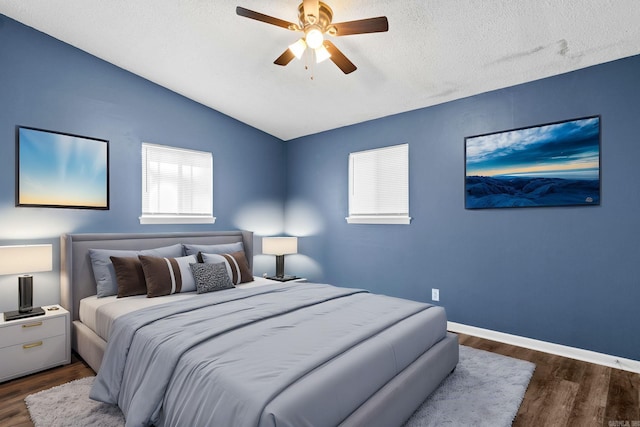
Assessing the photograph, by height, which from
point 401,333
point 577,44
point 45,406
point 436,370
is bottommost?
point 45,406

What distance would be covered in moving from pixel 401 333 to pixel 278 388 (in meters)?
0.99

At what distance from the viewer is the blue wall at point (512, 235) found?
110 inches

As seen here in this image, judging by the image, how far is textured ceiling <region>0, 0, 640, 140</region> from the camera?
2.47 metres

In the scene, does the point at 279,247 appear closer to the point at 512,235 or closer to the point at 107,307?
the point at 107,307

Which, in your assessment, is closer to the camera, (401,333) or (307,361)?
(307,361)

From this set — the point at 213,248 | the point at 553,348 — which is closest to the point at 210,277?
the point at 213,248

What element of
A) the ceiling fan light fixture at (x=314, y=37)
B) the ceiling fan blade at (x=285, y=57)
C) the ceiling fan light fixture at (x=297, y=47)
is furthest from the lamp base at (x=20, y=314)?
the ceiling fan light fixture at (x=314, y=37)

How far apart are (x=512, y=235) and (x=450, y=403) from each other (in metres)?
1.83

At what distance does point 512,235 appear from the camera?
3.33 metres

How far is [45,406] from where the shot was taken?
7.22 feet

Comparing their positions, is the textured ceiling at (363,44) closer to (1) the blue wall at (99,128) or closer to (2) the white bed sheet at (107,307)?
(1) the blue wall at (99,128)

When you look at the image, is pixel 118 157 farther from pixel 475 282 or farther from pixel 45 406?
pixel 475 282

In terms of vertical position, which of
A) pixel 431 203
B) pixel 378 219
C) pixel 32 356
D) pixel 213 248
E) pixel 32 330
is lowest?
pixel 32 356

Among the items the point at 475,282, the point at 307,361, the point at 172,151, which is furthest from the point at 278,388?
the point at 172,151
